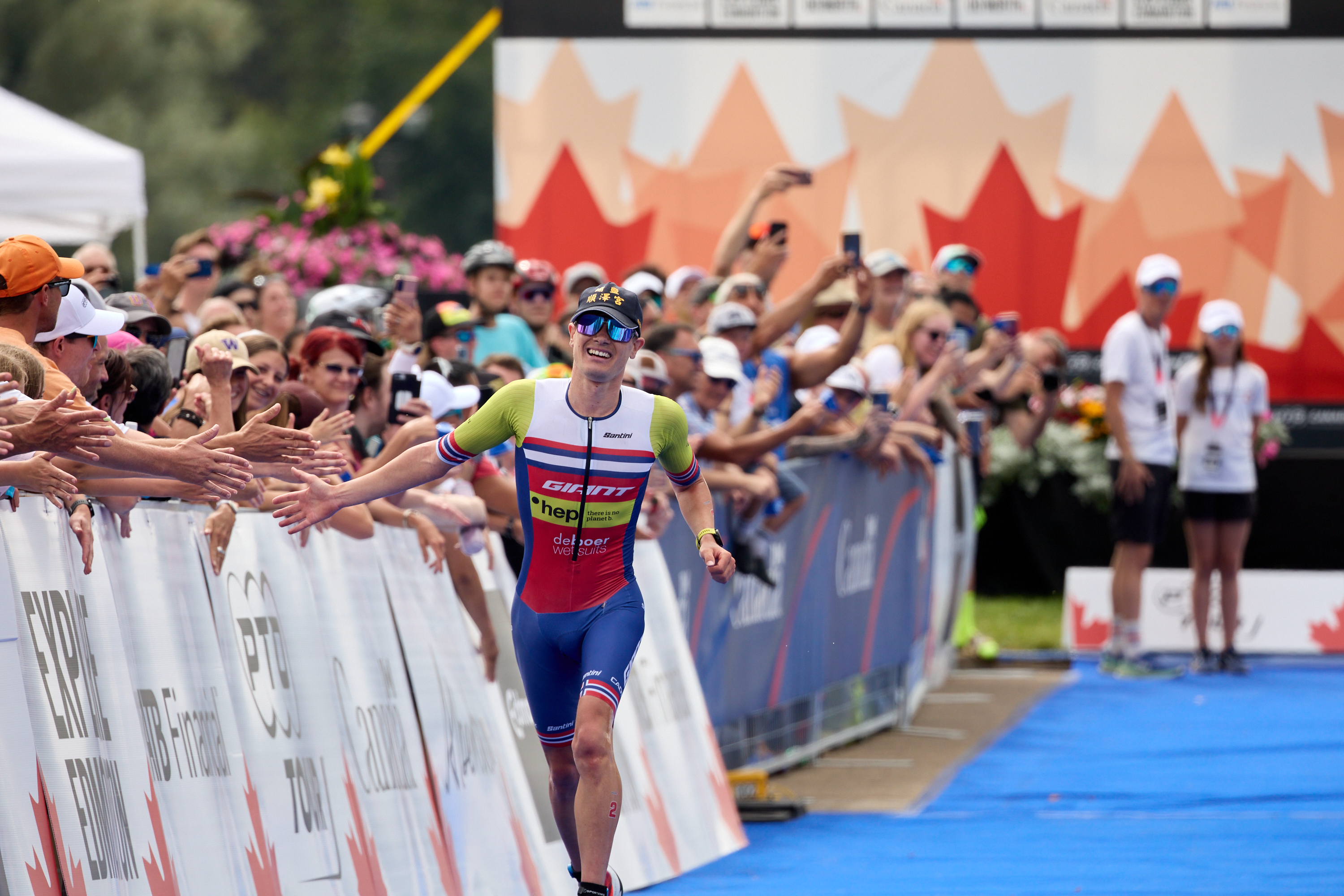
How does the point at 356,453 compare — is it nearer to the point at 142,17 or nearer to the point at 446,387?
the point at 446,387

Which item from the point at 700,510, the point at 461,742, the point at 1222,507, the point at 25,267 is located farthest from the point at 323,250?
the point at 25,267

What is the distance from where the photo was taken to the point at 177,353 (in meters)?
6.95

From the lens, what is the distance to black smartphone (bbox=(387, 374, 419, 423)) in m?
6.64

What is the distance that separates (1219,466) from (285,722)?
9.43 m

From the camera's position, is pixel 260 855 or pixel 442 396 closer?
pixel 260 855

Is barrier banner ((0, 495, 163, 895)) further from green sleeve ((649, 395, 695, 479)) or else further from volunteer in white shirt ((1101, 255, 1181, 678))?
volunteer in white shirt ((1101, 255, 1181, 678))

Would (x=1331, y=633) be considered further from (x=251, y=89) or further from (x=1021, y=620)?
(x=251, y=89)

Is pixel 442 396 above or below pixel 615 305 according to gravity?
below

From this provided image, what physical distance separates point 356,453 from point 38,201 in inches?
284

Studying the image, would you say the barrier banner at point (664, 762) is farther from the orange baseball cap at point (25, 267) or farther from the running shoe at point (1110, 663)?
the running shoe at point (1110, 663)

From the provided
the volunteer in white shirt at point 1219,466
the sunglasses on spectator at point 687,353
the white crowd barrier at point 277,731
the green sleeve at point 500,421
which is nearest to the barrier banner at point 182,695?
the white crowd barrier at point 277,731

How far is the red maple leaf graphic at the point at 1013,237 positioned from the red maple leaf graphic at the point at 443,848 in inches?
433

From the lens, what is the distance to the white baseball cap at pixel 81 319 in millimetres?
5148

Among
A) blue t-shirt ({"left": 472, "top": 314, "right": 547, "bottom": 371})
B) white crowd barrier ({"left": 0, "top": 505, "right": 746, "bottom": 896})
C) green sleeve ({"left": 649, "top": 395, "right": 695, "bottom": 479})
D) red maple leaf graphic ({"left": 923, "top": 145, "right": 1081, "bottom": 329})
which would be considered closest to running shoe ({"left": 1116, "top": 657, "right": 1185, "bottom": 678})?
red maple leaf graphic ({"left": 923, "top": 145, "right": 1081, "bottom": 329})
